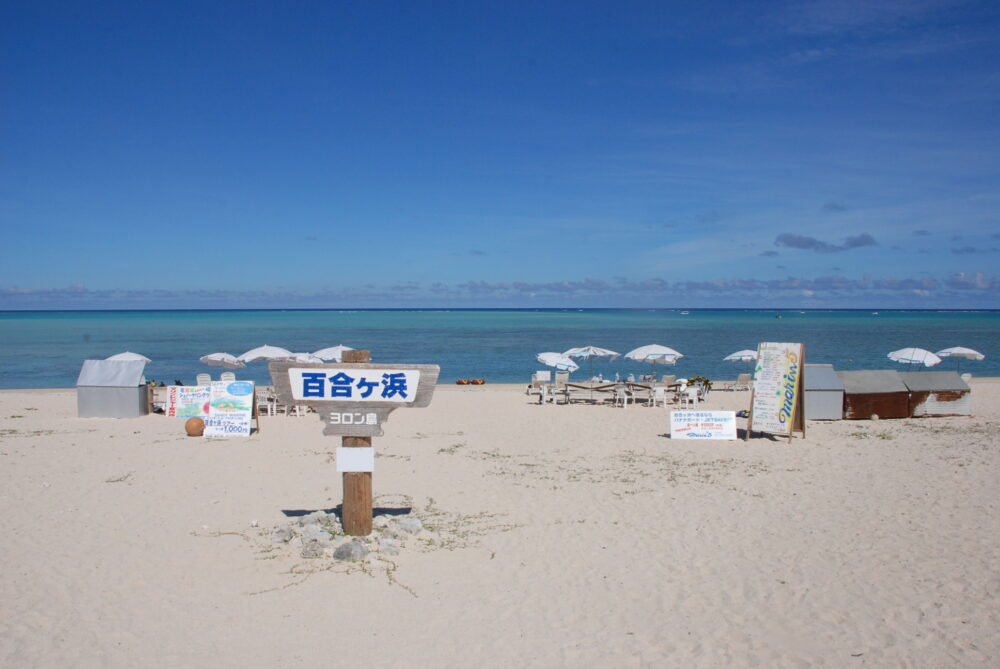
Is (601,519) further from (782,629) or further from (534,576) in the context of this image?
(782,629)

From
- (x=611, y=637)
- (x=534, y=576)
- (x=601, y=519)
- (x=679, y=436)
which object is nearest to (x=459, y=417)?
(x=679, y=436)

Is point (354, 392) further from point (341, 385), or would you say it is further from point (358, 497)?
point (358, 497)

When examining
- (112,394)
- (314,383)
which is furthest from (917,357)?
(112,394)

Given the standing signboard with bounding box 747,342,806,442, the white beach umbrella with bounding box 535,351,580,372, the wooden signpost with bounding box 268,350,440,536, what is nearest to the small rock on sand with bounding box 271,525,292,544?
the wooden signpost with bounding box 268,350,440,536

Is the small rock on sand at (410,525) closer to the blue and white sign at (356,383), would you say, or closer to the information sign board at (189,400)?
the blue and white sign at (356,383)

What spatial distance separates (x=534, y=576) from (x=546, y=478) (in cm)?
418

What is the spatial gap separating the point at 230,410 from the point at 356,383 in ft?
26.7

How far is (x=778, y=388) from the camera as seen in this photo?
1414cm

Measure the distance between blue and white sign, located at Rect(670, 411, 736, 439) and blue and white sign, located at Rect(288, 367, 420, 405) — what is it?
818 cm

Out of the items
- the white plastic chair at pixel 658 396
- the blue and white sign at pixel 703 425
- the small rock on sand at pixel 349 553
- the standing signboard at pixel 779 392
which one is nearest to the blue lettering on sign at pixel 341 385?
the small rock on sand at pixel 349 553

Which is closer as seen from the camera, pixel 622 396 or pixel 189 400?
pixel 189 400

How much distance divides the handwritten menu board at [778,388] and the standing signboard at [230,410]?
34.1ft

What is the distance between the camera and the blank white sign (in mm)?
7539

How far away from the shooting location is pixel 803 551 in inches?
289
